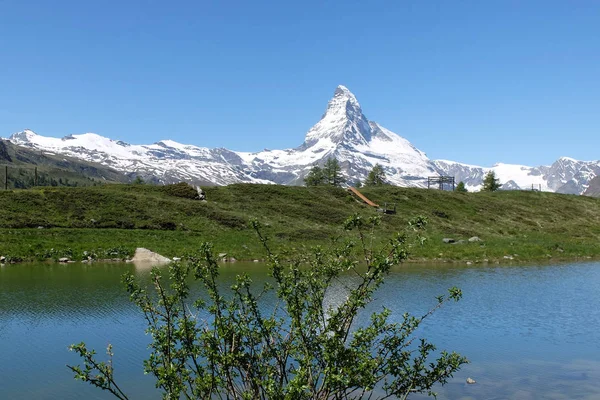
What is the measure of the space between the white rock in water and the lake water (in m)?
6.34

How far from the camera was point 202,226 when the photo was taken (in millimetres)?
79375

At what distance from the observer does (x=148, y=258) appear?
196 feet

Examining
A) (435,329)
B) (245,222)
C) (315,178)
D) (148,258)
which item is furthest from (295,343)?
(315,178)

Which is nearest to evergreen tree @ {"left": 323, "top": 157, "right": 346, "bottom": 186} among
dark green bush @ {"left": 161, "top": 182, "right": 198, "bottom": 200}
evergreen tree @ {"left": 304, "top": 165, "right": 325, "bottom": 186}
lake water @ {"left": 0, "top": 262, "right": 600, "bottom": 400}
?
evergreen tree @ {"left": 304, "top": 165, "right": 325, "bottom": 186}

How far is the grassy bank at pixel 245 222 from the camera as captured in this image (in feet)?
213

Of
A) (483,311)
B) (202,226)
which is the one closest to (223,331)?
(483,311)

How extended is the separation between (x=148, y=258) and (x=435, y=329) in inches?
1569

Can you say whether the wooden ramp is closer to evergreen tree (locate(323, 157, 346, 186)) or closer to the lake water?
evergreen tree (locate(323, 157, 346, 186))

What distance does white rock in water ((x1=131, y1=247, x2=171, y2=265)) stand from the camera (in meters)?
58.7

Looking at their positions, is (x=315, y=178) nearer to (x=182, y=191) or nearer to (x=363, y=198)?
(x=363, y=198)

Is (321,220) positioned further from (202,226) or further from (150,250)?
(150,250)

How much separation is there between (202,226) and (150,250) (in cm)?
1796

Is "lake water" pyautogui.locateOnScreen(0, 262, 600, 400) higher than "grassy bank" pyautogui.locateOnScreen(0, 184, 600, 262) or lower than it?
lower

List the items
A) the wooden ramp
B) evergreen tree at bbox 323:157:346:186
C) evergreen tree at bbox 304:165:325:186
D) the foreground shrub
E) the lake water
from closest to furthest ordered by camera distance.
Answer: the foreground shrub → the lake water → the wooden ramp → evergreen tree at bbox 304:165:325:186 → evergreen tree at bbox 323:157:346:186
